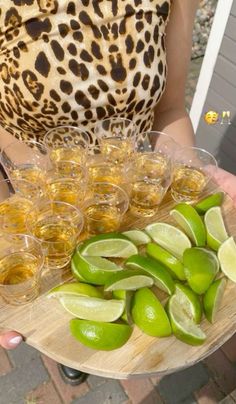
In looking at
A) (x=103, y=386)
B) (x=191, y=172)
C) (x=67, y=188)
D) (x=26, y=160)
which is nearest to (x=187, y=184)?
(x=191, y=172)

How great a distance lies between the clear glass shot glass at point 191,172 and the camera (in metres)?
1.84

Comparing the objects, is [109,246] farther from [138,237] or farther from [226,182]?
[226,182]

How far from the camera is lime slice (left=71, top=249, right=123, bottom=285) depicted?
1.40 metres

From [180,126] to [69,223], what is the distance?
2.95ft

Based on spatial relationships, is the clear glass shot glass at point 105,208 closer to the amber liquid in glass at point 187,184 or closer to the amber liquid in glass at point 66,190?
the amber liquid in glass at point 66,190

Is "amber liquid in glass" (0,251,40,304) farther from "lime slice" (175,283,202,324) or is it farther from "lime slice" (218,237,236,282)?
"lime slice" (218,237,236,282)

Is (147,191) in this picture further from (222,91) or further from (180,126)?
(222,91)

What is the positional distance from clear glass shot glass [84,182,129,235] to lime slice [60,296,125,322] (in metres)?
0.37

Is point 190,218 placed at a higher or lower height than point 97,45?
lower

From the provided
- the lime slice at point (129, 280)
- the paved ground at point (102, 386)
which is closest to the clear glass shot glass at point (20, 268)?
the lime slice at point (129, 280)

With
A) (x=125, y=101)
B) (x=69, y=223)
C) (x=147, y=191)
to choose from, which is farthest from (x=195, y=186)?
(x=69, y=223)

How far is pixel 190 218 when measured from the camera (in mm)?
1644

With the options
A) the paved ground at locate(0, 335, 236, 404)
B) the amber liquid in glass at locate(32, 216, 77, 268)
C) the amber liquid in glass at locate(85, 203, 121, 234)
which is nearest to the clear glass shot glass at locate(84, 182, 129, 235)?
the amber liquid in glass at locate(85, 203, 121, 234)

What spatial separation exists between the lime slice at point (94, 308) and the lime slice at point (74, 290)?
0.02 meters
